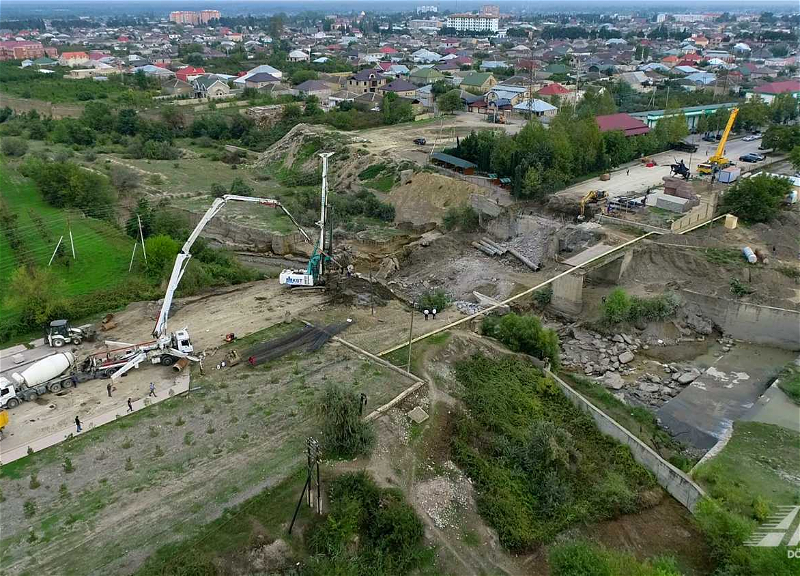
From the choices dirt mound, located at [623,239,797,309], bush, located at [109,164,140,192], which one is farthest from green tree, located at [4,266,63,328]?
dirt mound, located at [623,239,797,309]

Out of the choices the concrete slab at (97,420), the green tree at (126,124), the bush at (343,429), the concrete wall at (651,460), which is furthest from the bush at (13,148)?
the concrete wall at (651,460)

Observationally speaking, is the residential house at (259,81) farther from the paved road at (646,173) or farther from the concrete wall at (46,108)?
the paved road at (646,173)

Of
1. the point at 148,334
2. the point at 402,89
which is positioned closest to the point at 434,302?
the point at 148,334

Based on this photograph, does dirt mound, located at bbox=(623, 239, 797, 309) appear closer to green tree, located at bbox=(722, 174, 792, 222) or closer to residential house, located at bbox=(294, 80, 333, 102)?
green tree, located at bbox=(722, 174, 792, 222)

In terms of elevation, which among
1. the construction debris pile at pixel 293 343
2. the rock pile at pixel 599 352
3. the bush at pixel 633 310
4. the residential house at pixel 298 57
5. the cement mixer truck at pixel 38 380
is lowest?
the rock pile at pixel 599 352

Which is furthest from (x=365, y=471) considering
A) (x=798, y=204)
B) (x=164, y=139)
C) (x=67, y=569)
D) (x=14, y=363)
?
(x=164, y=139)

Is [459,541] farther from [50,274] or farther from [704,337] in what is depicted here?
[50,274]

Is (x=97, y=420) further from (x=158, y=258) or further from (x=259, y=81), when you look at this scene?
(x=259, y=81)
